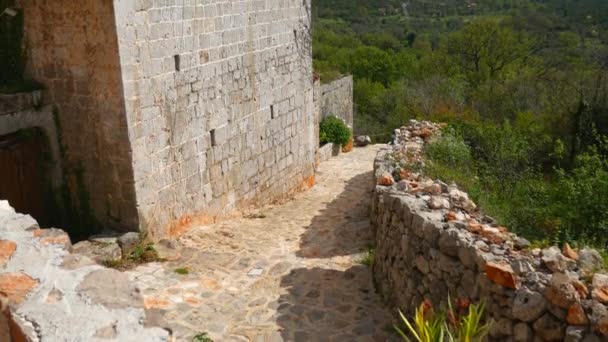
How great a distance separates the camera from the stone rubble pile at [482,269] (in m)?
3.65

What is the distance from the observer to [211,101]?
342 inches

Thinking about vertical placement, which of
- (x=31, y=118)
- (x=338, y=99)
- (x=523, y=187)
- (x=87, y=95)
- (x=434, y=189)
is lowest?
(x=338, y=99)

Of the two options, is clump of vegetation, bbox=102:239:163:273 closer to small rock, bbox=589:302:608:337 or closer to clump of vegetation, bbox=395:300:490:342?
clump of vegetation, bbox=395:300:490:342

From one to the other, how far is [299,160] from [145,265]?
5853mm

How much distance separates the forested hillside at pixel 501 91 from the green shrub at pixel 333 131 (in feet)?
7.87

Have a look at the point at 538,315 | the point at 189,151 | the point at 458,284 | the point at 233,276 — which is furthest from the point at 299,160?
the point at 538,315

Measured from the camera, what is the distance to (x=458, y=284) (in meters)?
4.61

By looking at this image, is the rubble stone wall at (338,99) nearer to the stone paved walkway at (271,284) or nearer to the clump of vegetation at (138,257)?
the stone paved walkway at (271,284)

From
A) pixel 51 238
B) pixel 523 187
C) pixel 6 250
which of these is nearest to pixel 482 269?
pixel 51 238

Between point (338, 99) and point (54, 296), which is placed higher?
point (54, 296)

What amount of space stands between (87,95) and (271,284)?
3.20 m

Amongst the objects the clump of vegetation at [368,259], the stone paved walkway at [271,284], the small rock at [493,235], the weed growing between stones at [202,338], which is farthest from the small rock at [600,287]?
the clump of vegetation at [368,259]

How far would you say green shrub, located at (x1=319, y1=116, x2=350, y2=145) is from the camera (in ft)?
63.8

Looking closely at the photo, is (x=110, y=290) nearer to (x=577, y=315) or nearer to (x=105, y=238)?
(x=577, y=315)
